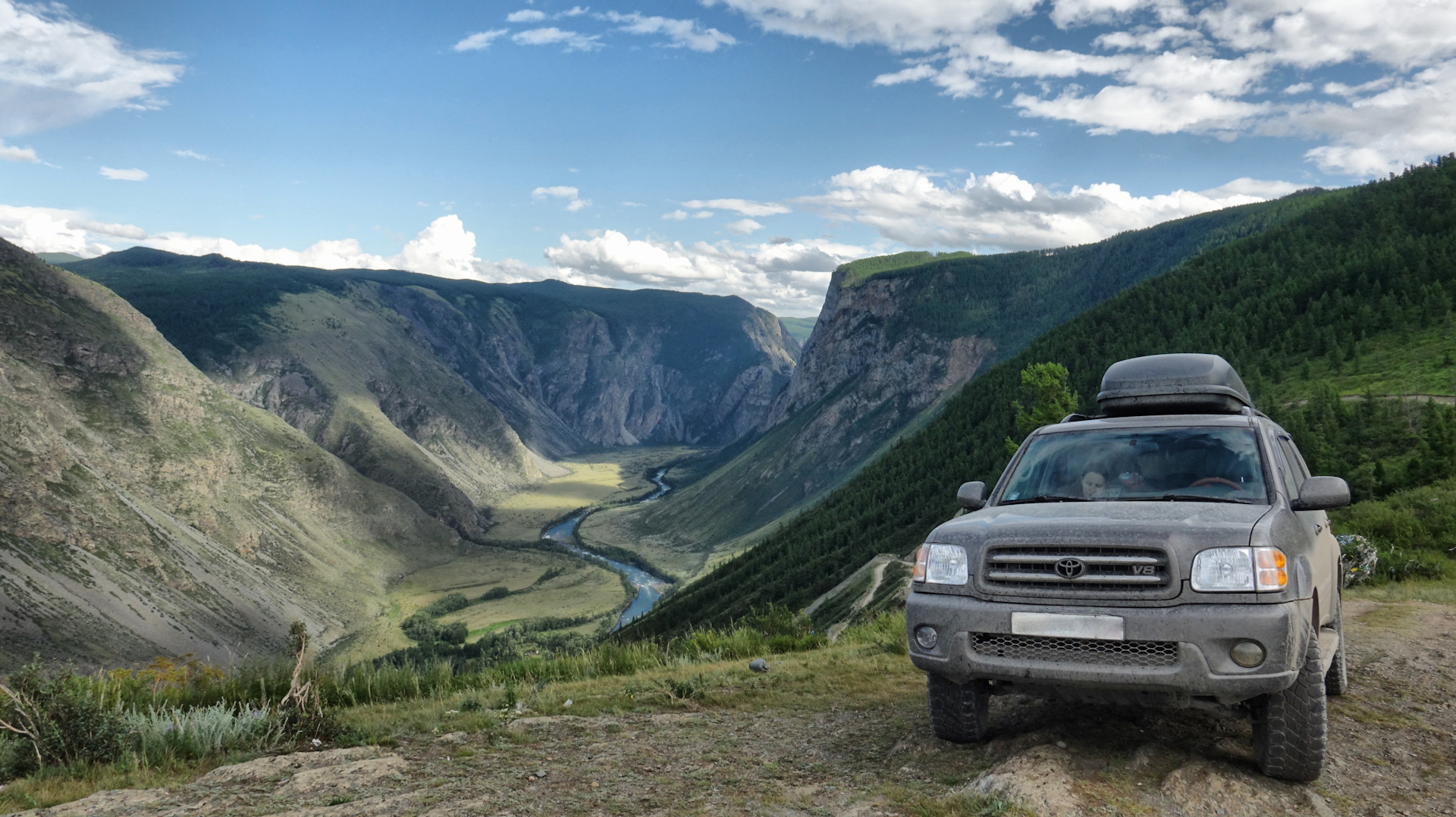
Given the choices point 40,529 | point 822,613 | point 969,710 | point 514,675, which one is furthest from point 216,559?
point 969,710

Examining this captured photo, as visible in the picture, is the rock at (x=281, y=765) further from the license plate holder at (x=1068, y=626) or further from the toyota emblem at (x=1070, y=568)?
the toyota emblem at (x=1070, y=568)

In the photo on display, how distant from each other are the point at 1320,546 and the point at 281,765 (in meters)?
8.48

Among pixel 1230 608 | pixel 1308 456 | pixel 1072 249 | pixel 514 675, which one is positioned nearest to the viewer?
pixel 1230 608

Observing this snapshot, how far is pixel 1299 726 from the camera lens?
5.00m

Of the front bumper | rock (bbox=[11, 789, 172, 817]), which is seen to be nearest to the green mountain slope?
the front bumper

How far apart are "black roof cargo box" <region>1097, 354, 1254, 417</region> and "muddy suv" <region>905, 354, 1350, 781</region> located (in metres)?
1.92

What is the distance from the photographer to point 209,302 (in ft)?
594

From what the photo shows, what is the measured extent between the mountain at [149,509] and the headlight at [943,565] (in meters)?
74.1

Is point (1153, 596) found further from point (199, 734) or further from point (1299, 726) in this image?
point (199, 734)

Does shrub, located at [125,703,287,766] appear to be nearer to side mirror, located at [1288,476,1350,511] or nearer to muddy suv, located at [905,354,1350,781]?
muddy suv, located at [905,354,1350,781]

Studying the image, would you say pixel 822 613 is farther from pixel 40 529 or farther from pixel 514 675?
pixel 40 529

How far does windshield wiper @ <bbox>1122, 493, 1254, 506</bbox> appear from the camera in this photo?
5862 millimetres

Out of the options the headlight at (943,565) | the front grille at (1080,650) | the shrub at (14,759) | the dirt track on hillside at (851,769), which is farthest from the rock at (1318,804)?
the shrub at (14,759)

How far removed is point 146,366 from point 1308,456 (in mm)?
125302
